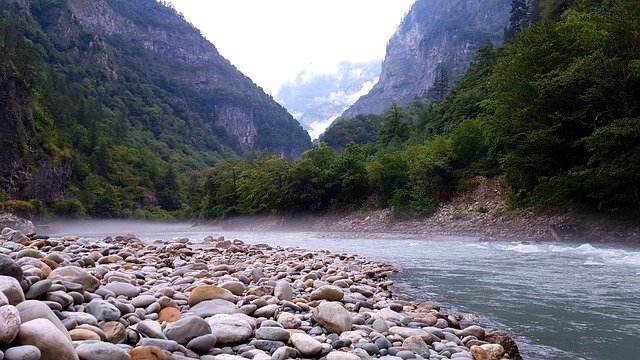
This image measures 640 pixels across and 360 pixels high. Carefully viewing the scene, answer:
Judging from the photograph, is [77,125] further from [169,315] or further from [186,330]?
[186,330]

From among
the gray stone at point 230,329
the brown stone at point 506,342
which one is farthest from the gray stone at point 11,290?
the brown stone at point 506,342

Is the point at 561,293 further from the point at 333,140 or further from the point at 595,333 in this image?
the point at 333,140

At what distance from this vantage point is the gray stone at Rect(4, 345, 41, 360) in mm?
3156

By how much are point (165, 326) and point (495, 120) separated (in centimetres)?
2548

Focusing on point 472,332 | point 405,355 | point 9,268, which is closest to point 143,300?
point 9,268

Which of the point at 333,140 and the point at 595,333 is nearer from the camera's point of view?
the point at 595,333

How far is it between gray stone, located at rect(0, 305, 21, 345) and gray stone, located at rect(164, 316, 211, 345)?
1515 millimetres

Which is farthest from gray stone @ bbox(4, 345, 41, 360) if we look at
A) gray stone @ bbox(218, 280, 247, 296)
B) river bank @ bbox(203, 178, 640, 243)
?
river bank @ bbox(203, 178, 640, 243)

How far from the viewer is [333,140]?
12988 centimetres

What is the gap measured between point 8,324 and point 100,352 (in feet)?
2.25

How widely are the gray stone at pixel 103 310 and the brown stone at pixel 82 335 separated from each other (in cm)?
60

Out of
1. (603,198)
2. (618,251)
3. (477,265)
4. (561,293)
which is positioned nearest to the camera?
(561,293)

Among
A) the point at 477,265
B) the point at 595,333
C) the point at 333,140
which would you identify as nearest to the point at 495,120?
the point at 477,265

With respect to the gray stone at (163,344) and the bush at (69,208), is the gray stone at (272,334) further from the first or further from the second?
the bush at (69,208)
